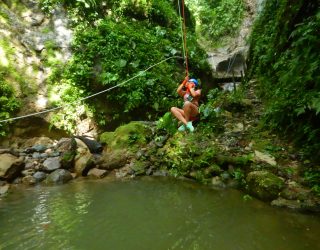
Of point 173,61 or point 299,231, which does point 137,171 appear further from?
point 173,61

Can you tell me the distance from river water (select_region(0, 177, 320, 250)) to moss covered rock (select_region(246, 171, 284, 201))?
0.18 m

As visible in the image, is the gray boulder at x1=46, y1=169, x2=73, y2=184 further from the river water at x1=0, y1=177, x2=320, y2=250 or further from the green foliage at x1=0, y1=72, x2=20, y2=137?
the green foliage at x1=0, y1=72, x2=20, y2=137

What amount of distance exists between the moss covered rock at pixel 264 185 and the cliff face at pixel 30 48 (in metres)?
6.37

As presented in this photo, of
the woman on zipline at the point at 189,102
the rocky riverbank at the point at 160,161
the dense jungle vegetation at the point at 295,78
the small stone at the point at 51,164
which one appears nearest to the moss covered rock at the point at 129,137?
the rocky riverbank at the point at 160,161

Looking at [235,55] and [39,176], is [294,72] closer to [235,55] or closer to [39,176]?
[39,176]

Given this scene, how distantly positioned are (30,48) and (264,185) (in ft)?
27.7

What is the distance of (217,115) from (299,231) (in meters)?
4.36

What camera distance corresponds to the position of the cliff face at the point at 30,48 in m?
9.59

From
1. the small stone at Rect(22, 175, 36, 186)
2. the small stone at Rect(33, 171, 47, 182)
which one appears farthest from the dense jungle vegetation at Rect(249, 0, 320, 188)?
the small stone at Rect(22, 175, 36, 186)

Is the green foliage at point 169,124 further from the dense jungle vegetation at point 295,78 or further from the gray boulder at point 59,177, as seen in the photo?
the gray boulder at point 59,177

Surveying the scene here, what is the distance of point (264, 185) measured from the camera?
548 centimetres

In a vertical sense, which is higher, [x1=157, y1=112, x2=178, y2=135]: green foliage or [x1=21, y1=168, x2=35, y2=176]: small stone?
[x1=157, y1=112, x2=178, y2=135]: green foliage

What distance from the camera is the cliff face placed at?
9594mm

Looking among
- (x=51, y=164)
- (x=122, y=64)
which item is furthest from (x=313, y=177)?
(x=122, y=64)
